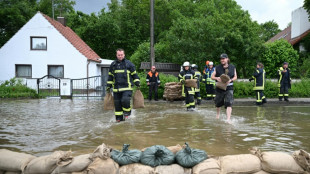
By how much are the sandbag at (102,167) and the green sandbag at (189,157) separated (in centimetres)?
78

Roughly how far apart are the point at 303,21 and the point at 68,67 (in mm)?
24213

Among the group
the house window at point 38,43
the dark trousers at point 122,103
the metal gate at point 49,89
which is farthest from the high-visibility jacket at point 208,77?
the house window at point 38,43

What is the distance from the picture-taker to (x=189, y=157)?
382cm

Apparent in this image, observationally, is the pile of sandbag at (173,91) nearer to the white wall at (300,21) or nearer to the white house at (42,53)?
the white house at (42,53)

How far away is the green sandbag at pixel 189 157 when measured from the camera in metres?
3.79

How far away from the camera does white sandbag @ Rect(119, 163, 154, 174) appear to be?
12.4ft

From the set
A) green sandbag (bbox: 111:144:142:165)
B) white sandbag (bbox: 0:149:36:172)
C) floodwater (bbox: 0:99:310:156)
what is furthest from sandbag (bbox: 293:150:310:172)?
white sandbag (bbox: 0:149:36:172)

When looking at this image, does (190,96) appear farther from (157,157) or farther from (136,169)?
(136,169)

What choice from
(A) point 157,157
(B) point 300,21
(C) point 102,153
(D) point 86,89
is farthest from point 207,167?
(B) point 300,21

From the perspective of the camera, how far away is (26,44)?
28281 mm

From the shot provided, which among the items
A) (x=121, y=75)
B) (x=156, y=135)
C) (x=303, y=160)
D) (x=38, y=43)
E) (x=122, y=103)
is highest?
(x=38, y=43)

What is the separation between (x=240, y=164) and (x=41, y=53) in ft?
90.0

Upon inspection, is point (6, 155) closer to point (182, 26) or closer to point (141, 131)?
point (141, 131)

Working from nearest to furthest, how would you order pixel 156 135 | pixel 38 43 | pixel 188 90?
pixel 156 135 < pixel 188 90 < pixel 38 43
